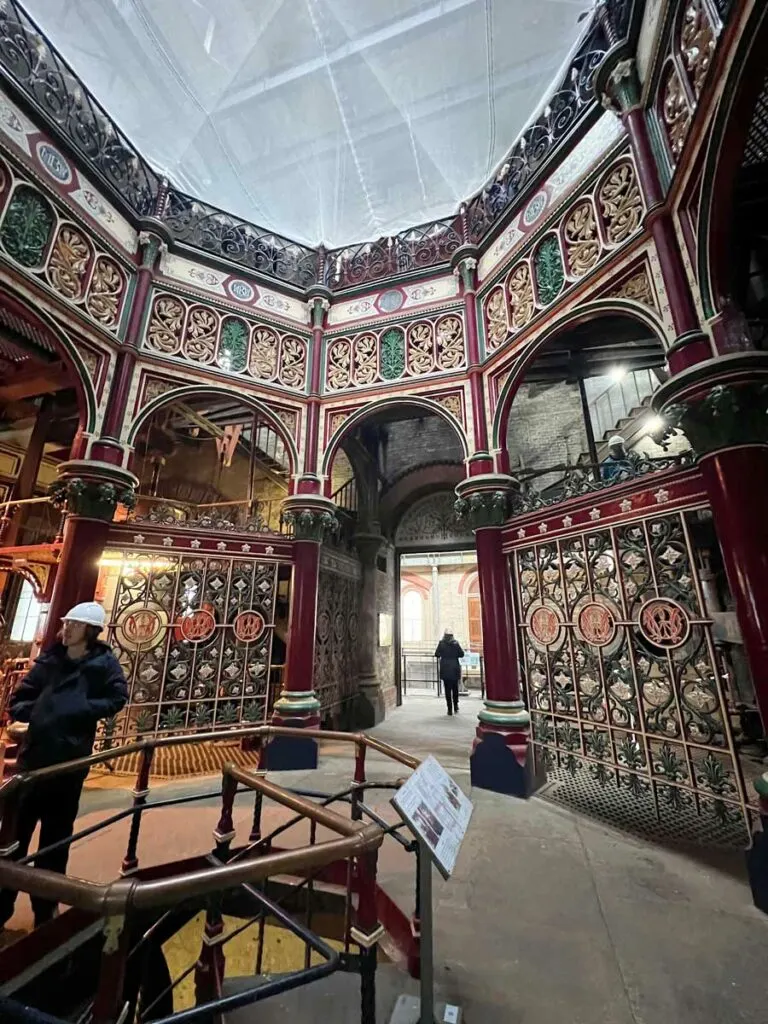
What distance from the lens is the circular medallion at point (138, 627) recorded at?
4.97 metres

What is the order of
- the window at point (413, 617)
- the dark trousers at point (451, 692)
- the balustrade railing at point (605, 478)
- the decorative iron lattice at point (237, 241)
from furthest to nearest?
1. the window at point (413, 617)
2. the dark trousers at point (451, 692)
3. the decorative iron lattice at point (237, 241)
4. the balustrade railing at point (605, 478)

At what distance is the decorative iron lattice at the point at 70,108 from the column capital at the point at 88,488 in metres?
3.74

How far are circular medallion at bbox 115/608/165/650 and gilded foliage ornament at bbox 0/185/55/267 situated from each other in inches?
157

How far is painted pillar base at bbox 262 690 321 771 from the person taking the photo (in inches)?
203

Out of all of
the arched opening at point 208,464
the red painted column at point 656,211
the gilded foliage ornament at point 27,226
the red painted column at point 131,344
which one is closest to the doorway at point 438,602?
the arched opening at point 208,464

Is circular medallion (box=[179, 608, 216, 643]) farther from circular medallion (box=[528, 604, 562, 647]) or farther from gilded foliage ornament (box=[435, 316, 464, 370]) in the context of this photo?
gilded foliage ornament (box=[435, 316, 464, 370])

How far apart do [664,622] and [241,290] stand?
7.03 metres

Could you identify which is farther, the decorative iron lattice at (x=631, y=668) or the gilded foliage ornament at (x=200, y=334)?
the gilded foliage ornament at (x=200, y=334)

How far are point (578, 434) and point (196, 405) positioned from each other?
7.82 meters

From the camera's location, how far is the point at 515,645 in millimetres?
4801

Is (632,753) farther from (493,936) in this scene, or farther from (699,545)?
(699,545)

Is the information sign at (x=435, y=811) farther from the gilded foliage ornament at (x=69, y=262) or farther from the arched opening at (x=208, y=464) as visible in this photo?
the arched opening at (x=208, y=464)

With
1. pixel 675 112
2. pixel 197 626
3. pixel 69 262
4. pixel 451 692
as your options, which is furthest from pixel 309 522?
pixel 675 112

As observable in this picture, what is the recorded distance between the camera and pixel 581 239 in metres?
4.54
